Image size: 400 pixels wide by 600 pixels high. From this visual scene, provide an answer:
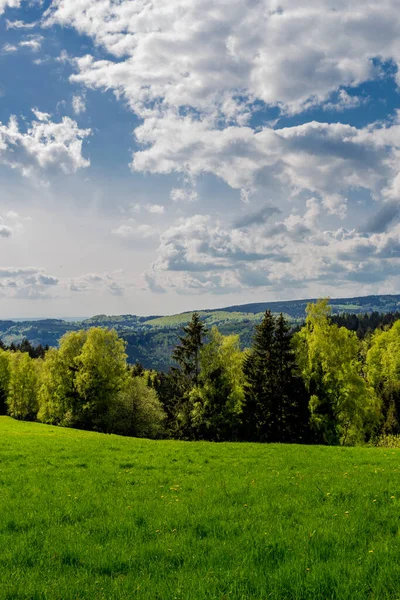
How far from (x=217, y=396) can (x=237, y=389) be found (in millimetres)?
2798

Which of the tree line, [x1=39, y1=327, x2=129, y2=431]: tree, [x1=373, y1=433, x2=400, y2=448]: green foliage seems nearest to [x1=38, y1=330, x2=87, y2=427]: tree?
[x1=39, y1=327, x2=129, y2=431]: tree

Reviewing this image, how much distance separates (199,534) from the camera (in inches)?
343

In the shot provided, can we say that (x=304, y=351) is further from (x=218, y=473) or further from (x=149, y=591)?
(x=149, y=591)

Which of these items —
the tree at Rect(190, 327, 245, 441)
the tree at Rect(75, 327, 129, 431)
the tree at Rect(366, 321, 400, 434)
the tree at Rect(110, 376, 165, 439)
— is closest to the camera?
the tree at Rect(190, 327, 245, 441)

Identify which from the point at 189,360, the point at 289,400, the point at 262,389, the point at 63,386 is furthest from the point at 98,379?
the point at 289,400

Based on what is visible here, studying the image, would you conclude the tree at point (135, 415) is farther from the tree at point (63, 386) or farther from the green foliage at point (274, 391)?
the green foliage at point (274, 391)

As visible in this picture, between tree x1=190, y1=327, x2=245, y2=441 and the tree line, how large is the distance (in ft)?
0.43

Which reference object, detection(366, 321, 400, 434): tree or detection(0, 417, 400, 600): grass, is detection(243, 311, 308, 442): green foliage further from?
detection(0, 417, 400, 600): grass

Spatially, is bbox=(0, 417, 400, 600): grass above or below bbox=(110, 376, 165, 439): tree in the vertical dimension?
above

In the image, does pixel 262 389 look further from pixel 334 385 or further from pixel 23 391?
pixel 23 391

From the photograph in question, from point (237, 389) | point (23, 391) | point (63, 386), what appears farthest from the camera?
point (23, 391)

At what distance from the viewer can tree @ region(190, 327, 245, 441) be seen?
5019 cm

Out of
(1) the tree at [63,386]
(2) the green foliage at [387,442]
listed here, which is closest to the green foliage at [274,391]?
(2) the green foliage at [387,442]

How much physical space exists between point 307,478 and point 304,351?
35.8 m
